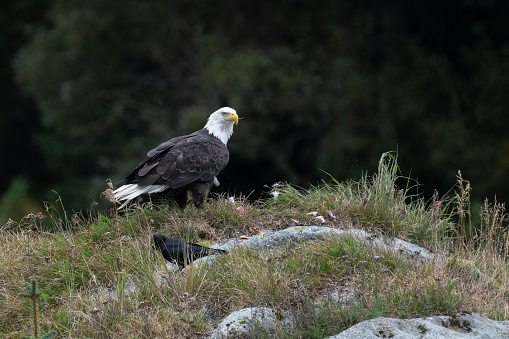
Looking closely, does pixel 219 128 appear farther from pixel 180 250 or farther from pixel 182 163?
pixel 180 250

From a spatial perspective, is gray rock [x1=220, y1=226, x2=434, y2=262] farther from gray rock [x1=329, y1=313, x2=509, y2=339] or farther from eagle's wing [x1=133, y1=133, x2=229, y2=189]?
gray rock [x1=329, y1=313, x2=509, y2=339]

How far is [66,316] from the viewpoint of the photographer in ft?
18.1

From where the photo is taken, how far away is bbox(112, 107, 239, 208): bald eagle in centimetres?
741

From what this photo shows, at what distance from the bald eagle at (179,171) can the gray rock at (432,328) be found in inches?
122

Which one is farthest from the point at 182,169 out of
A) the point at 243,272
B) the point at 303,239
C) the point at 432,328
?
the point at 432,328

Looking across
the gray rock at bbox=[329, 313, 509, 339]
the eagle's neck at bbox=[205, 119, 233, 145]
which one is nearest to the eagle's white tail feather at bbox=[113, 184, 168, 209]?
the eagle's neck at bbox=[205, 119, 233, 145]

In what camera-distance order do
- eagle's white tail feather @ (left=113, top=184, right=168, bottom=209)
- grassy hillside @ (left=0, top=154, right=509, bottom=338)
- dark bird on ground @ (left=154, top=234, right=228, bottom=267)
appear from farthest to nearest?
eagle's white tail feather @ (left=113, top=184, right=168, bottom=209), dark bird on ground @ (left=154, top=234, right=228, bottom=267), grassy hillside @ (left=0, top=154, right=509, bottom=338)

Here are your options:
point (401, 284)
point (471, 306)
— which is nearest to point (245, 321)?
point (401, 284)

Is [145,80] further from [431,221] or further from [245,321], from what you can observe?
[245,321]

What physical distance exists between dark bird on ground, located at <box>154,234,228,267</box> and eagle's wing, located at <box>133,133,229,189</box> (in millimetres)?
1183

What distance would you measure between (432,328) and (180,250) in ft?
7.35

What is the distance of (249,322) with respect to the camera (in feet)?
16.4

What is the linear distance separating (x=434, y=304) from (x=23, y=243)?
363 cm

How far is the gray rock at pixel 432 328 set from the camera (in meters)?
4.65
